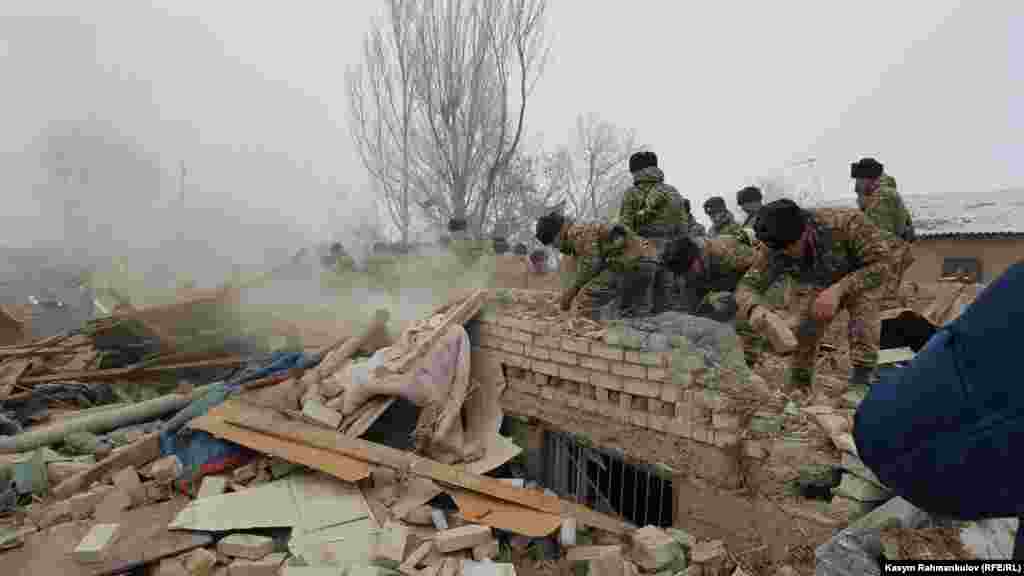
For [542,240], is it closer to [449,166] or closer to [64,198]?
[449,166]

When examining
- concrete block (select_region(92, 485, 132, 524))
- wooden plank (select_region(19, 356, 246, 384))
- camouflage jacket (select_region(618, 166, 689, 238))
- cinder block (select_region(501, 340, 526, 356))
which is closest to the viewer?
concrete block (select_region(92, 485, 132, 524))

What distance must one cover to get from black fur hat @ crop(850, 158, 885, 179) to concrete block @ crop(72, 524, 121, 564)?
575cm

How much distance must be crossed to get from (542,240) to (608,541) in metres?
2.54

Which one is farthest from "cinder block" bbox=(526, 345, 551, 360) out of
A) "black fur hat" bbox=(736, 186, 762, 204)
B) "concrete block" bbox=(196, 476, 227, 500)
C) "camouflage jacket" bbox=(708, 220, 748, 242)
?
"black fur hat" bbox=(736, 186, 762, 204)

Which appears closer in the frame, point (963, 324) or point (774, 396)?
point (963, 324)

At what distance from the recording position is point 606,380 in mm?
3754

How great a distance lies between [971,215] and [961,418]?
47.9ft

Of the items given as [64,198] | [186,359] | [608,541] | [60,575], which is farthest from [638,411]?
[64,198]

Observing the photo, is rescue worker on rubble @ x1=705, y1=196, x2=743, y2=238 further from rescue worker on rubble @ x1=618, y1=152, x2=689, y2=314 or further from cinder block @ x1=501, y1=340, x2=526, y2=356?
cinder block @ x1=501, y1=340, x2=526, y2=356

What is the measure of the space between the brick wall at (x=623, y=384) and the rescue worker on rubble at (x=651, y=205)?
1517mm

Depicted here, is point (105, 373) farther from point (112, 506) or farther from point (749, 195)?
point (749, 195)

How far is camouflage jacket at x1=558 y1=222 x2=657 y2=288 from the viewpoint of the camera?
4.59 m

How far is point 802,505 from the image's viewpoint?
9.18ft

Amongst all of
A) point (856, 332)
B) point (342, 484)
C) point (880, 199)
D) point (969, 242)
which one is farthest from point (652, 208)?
point (969, 242)
